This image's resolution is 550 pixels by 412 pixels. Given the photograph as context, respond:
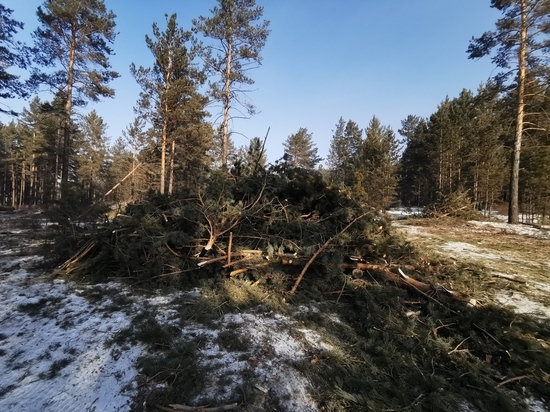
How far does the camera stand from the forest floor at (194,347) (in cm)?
207

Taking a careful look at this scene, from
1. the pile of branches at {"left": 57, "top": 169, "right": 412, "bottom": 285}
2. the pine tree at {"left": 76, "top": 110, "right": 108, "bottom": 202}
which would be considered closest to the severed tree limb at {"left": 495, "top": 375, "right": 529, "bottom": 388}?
the pile of branches at {"left": 57, "top": 169, "right": 412, "bottom": 285}

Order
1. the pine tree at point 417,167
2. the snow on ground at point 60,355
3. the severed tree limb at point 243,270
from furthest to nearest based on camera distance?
the pine tree at point 417,167 → the severed tree limb at point 243,270 → the snow on ground at point 60,355

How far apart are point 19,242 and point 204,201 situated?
535cm

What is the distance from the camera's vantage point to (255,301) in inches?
142

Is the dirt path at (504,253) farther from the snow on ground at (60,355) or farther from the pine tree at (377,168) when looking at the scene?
the pine tree at (377,168)

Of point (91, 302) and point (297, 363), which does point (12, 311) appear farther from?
point (297, 363)

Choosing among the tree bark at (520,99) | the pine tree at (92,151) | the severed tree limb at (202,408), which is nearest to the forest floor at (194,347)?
the severed tree limb at (202,408)

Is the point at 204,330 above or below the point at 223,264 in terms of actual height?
below

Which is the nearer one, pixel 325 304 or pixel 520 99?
pixel 325 304

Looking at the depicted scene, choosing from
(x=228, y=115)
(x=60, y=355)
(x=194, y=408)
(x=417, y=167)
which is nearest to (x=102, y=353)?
(x=60, y=355)

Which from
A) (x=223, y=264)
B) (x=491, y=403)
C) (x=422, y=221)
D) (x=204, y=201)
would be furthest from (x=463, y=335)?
(x=422, y=221)

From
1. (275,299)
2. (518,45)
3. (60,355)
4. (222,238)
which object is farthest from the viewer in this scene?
(518,45)

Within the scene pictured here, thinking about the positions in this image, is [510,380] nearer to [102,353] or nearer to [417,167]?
[102,353]

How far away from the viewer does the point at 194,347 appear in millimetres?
2598
